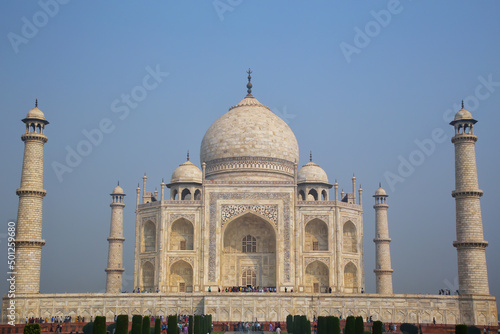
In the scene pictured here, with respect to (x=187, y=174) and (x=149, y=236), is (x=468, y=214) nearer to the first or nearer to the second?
(x=187, y=174)

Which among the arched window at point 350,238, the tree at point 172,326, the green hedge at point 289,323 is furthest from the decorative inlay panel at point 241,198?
the tree at point 172,326

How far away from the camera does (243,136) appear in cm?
3328

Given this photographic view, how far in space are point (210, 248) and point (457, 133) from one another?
443 inches

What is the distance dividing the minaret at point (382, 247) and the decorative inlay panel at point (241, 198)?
22.9ft

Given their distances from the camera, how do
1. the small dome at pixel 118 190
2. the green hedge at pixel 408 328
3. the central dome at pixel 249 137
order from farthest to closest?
the small dome at pixel 118 190, the central dome at pixel 249 137, the green hedge at pixel 408 328

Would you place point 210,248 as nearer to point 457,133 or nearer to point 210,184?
point 210,184

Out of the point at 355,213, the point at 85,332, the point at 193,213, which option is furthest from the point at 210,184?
the point at 85,332

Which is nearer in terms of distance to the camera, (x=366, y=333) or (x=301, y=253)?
(x=366, y=333)

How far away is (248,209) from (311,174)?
427 cm

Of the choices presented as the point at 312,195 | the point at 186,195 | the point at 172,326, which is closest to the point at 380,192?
the point at 312,195

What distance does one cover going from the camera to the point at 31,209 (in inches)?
1003

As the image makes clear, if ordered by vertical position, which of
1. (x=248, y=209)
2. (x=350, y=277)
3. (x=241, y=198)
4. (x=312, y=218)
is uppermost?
(x=241, y=198)

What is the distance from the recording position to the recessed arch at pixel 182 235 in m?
30.3

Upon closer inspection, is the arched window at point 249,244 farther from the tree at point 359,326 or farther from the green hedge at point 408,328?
the tree at point 359,326
